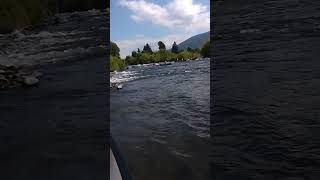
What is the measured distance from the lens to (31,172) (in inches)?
126

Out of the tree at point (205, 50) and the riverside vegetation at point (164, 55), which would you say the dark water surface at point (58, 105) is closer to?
the tree at point (205, 50)

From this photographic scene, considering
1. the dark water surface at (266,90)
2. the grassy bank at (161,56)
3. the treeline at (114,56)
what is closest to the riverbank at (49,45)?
the treeline at (114,56)

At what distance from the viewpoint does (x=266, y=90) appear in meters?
6.86

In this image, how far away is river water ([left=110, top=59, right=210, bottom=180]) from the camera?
4.45m

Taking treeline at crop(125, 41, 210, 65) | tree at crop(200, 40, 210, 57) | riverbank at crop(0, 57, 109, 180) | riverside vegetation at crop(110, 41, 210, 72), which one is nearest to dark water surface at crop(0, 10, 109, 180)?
riverbank at crop(0, 57, 109, 180)

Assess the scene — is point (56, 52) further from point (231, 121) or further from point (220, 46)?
point (220, 46)

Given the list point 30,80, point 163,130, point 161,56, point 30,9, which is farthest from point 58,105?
point 161,56

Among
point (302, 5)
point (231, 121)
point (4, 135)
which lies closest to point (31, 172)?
point (4, 135)

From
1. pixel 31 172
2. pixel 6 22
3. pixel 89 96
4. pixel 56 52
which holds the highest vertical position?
pixel 6 22

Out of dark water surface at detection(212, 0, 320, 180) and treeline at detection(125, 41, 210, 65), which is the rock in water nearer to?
dark water surface at detection(212, 0, 320, 180)

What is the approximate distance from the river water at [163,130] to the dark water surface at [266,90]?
228mm

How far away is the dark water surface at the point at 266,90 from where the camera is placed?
4395mm

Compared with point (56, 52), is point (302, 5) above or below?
above

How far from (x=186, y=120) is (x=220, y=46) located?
15.0 feet
